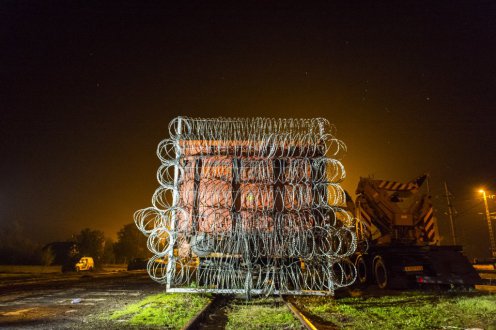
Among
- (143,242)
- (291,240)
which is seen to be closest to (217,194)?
(291,240)

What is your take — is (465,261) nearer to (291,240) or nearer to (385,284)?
(385,284)

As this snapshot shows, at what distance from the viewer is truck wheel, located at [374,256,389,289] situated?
452 inches

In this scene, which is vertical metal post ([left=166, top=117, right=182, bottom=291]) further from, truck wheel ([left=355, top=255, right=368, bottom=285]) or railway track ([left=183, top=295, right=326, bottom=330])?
truck wheel ([left=355, top=255, right=368, bottom=285])

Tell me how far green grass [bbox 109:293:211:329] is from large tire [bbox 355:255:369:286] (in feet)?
21.5

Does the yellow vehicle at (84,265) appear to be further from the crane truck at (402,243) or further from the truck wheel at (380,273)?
the truck wheel at (380,273)

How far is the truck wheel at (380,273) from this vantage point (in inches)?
452

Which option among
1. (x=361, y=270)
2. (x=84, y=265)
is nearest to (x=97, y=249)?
(x=84, y=265)

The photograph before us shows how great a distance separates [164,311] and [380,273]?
7.87 m

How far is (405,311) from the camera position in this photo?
728cm

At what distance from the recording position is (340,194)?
959cm

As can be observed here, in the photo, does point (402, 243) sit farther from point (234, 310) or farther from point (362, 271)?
point (234, 310)

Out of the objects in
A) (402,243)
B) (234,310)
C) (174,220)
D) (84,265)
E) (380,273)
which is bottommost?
(234,310)

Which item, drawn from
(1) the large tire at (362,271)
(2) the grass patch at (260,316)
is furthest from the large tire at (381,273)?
(2) the grass patch at (260,316)

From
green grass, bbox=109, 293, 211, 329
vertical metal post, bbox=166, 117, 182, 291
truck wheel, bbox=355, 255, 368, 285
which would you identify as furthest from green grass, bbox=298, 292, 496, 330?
truck wheel, bbox=355, 255, 368, 285
